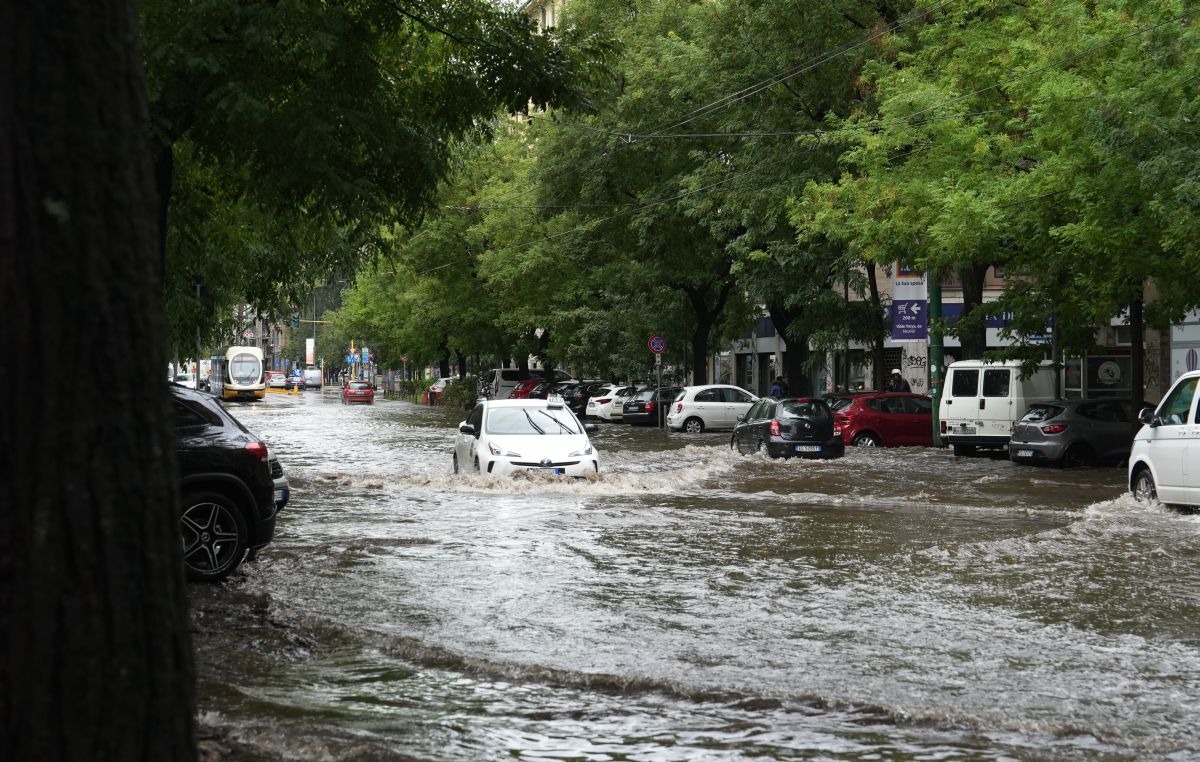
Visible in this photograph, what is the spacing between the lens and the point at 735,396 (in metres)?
44.9

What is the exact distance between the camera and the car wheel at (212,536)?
442 inches

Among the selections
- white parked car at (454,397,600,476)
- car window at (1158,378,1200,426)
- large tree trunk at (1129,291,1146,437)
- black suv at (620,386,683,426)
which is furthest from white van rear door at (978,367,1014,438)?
black suv at (620,386,683,426)

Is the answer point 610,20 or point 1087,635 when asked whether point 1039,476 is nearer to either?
point 1087,635

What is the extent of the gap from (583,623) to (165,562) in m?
6.27

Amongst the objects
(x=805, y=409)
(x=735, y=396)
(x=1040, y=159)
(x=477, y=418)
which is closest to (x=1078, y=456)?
(x=805, y=409)

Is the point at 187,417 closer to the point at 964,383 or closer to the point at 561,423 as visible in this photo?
the point at 561,423

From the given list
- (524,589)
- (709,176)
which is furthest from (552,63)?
(709,176)

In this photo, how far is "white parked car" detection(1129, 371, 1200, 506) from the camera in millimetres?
16531

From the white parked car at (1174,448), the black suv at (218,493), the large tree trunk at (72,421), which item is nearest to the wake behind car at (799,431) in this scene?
the white parked car at (1174,448)

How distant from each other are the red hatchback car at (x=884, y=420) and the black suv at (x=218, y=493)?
2428cm

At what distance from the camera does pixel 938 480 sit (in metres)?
25.0

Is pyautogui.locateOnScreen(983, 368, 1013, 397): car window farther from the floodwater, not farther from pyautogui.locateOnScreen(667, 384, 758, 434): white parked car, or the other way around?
the floodwater

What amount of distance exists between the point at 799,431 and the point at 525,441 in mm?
9047

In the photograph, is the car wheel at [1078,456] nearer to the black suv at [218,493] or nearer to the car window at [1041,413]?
the car window at [1041,413]
